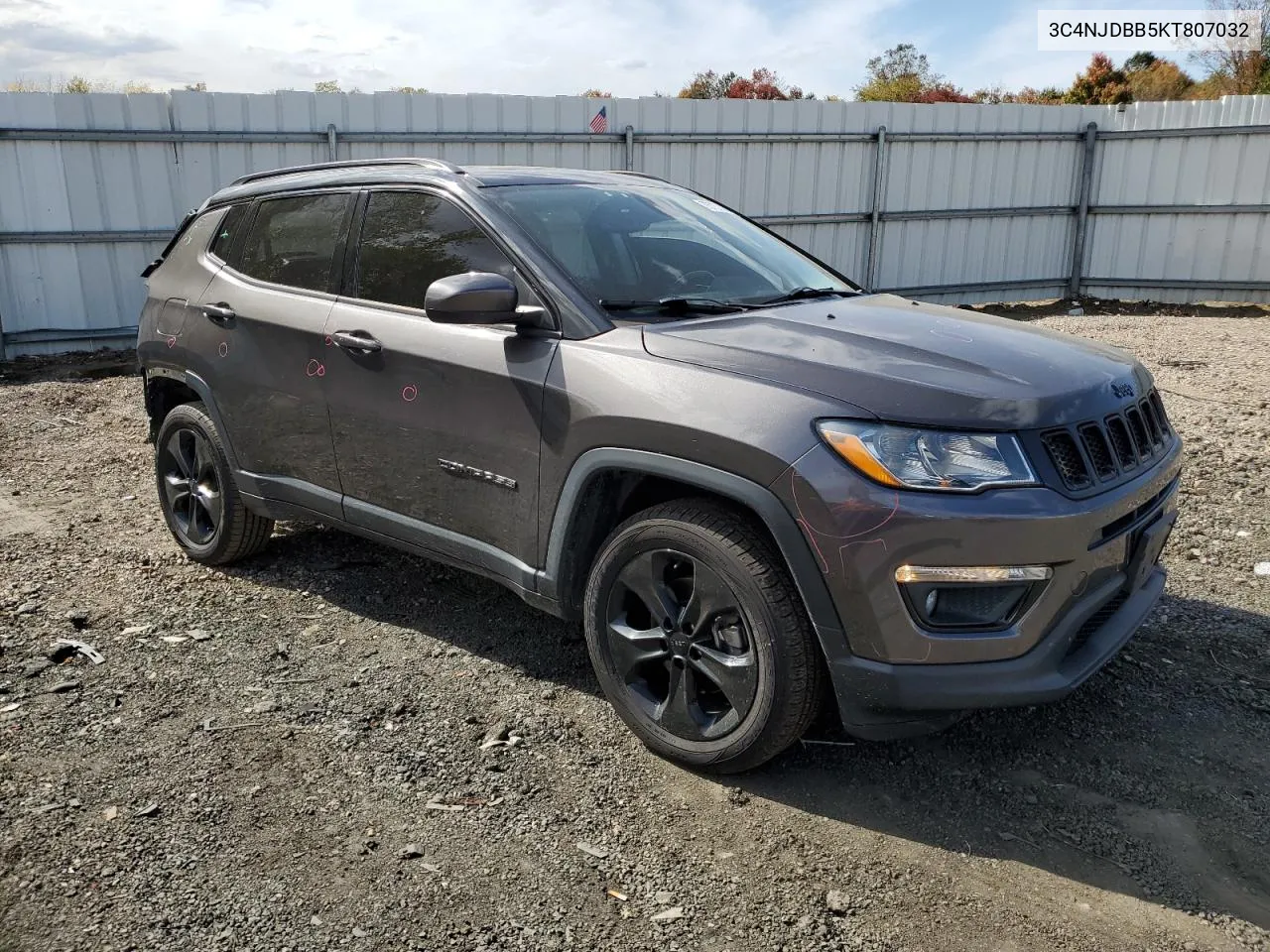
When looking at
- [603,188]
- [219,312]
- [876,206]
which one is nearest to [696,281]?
[603,188]

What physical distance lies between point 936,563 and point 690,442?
29.3 inches

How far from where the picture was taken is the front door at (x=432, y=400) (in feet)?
11.3

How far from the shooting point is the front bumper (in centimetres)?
266

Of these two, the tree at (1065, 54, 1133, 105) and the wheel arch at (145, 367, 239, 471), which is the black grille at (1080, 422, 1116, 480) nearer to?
the wheel arch at (145, 367, 239, 471)

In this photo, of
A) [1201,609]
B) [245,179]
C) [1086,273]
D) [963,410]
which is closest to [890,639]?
[963,410]

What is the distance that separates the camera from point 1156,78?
33.8m

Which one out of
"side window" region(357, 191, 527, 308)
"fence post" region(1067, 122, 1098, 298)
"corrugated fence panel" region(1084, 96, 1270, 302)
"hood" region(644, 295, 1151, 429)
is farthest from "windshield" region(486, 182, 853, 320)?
"fence post" region(1067, 122, 1098, 298)

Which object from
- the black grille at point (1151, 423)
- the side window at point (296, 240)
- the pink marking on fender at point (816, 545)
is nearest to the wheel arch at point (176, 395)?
the side window at point (296, 240)

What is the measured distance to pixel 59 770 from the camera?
3223 millimetres

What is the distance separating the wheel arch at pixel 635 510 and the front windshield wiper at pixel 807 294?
0.96 metres

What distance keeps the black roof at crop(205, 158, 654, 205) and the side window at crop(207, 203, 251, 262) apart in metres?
0.07

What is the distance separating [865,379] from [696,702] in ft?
3.59

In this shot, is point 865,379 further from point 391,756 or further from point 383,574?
point 383,574

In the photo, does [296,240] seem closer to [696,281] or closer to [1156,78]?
[696,281]
